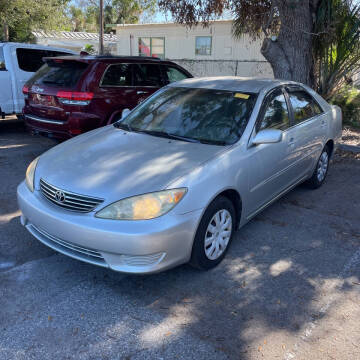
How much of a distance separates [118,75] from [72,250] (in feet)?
13.7

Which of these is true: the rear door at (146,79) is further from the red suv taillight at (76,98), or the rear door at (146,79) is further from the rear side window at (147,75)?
the red suv taillight at (76,98)

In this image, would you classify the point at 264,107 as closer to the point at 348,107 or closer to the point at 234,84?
the point at 234,84

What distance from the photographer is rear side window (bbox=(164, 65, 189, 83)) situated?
761cm

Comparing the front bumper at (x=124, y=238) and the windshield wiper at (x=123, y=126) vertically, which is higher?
the windshield wiper at (x=123, y=126)

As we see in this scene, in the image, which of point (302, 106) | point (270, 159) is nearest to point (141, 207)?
point (270, 159)

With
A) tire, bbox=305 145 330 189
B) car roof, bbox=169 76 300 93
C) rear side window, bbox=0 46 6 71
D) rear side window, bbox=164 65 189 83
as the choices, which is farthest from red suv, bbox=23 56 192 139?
tire, bbox=305 145 330 189

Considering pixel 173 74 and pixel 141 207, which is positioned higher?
pixel 173 74

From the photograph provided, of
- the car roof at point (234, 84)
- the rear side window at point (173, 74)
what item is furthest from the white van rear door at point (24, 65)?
the car roof at point (234, 84)

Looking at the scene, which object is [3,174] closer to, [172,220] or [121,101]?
[121,101]

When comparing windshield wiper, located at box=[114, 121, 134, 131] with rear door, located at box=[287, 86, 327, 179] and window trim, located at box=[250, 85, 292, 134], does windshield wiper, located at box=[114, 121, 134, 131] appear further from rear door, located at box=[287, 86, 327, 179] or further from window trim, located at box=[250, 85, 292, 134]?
rear door, located at box=[287, 86, 327, 179]

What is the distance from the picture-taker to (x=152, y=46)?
22047mm

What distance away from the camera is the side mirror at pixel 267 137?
12.2 feet

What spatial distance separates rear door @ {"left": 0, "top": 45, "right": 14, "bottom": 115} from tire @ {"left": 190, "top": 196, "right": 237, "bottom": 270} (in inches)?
242

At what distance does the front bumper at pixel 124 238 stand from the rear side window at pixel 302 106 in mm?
2379
